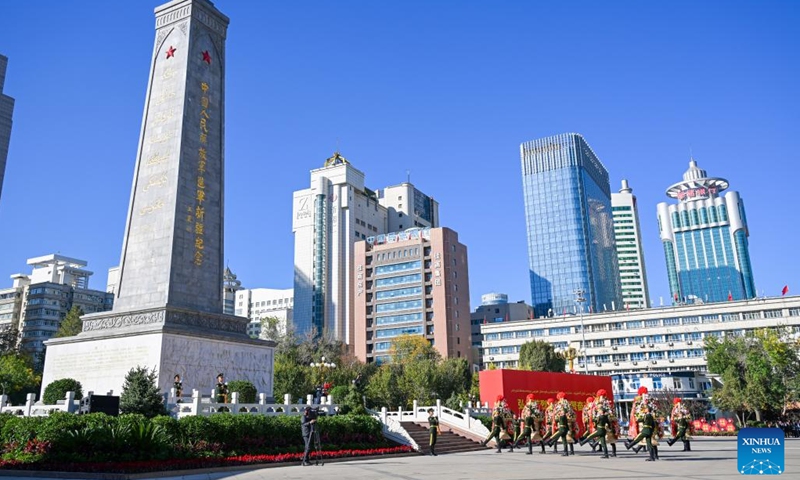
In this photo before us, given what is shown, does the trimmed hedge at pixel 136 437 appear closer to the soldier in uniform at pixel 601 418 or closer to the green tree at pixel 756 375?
the soldier in uniform at pixel 601 418

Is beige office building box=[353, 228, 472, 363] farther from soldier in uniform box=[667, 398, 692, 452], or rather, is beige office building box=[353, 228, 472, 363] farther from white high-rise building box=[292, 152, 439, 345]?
soldier in uniform box=[667, 398, 692, 452]

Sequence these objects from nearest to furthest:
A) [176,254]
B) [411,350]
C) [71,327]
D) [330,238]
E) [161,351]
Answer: [161,351] < [176,254] < [71,327] < [411,350] < [330,238]

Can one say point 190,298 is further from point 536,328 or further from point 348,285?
point 348,285

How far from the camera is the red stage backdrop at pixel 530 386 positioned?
30.7 meters

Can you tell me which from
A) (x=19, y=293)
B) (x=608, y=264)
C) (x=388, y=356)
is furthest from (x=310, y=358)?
(x=608, y=264)

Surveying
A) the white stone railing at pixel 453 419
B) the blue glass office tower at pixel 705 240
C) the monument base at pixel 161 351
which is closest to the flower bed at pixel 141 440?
the monument base at pixel 161 351

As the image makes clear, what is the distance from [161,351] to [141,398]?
6.21m

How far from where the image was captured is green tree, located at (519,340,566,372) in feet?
204

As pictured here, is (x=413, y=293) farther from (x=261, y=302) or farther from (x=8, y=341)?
(x=261, y=302)

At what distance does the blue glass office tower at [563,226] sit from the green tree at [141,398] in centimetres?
11061

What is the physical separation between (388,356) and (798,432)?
55.0 meters

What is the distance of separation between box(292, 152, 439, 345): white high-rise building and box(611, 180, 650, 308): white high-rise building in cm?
7780

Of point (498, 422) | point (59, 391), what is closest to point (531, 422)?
point (498, 422)

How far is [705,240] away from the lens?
176 metres
